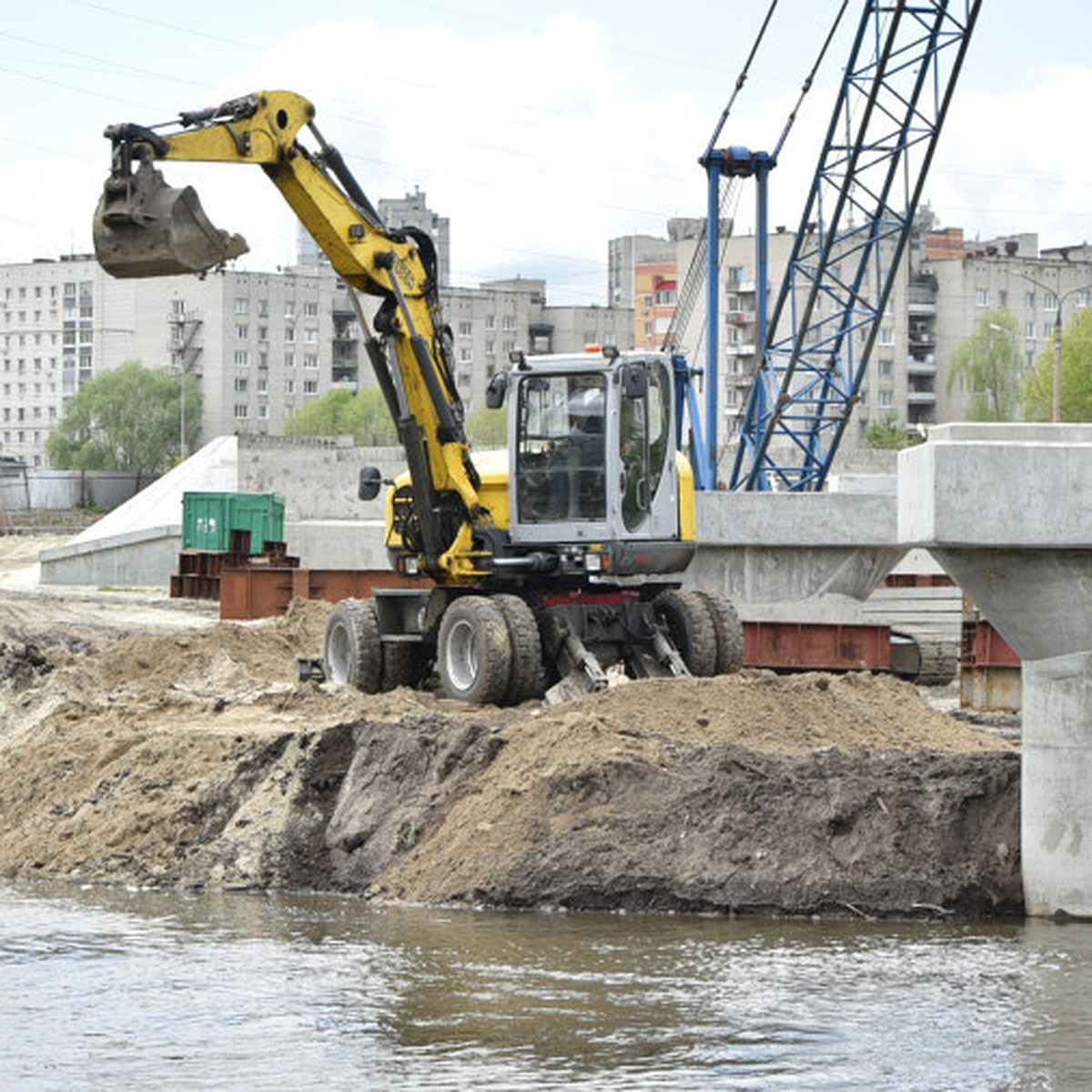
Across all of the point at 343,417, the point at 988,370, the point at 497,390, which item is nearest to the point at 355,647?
the point at 497,390

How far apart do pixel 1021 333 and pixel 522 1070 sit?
413 feet

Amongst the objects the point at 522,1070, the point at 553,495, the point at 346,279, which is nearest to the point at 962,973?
the point at 522,1070

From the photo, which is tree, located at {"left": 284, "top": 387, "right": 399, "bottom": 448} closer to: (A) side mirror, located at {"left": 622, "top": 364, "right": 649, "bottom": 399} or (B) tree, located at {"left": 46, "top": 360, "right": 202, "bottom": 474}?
(B) tree, located at {"left": 46, "top": 360, "right": 202, "bottom": 474}

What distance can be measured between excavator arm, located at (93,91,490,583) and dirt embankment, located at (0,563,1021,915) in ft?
6.29

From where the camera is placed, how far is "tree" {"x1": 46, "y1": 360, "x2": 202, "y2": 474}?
135 meters

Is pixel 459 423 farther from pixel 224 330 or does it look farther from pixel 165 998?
pixel 224 330

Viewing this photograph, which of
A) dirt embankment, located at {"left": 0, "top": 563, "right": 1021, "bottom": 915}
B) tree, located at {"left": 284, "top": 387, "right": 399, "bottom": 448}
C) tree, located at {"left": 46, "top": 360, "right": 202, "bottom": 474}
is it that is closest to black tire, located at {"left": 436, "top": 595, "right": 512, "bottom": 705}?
dirt embankment, located at {"left": 0, "top": 563, "right": 1021, "bottom": 915}

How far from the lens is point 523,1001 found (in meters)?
10.9

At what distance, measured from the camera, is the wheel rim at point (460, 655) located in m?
18.2

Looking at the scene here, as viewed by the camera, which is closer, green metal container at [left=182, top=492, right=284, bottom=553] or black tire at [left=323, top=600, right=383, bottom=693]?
black tire at [left=323, top=600, right=383, bottom=693]

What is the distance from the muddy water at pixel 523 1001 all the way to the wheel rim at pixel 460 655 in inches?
176

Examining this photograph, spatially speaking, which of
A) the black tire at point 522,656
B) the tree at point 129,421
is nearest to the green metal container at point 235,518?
the black tire at point 522,656

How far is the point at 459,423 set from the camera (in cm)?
1889

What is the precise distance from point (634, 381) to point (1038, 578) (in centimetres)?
590
